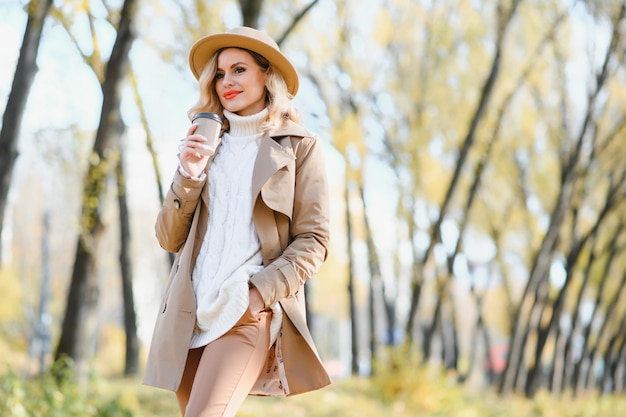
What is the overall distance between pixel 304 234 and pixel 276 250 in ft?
0.39

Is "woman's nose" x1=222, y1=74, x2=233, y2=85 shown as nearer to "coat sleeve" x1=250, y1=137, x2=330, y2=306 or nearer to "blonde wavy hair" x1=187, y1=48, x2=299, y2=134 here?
"blonde wavy hair" x1=187, y1=48, x2=299, y2=134

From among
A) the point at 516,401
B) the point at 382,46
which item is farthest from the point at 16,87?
the point at 516,401

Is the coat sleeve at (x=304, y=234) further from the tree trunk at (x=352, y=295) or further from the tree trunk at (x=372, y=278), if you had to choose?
the tree trunk at (x=352, y=295)

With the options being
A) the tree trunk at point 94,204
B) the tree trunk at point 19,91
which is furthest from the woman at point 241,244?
the tree trunk at point 94,204

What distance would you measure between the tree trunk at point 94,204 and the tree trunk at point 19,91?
125cm

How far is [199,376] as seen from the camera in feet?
9.64

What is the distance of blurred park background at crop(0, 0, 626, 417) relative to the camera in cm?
792

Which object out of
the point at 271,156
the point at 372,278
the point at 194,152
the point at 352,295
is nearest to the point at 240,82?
the point at 271,156

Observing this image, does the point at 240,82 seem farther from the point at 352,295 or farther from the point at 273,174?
the point at 352,295

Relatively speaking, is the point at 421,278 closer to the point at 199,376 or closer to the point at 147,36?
the point at 147,36

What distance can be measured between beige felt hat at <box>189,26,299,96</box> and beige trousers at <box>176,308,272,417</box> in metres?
0.93

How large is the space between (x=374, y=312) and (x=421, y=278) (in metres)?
4.94

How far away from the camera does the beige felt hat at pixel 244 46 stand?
10.7 ft

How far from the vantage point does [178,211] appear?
124 inches
